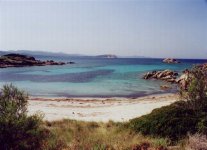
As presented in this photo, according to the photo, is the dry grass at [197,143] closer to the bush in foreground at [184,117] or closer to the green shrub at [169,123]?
the bush in foreground at [184,117]

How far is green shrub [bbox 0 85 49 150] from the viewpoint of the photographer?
355 inches

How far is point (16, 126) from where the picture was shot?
9164mm

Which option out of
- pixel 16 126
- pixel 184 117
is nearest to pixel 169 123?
pixel 184 117

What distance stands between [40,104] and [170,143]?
17.3 m

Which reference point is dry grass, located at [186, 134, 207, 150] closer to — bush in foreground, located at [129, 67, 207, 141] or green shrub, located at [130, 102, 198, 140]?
bush in foreground, located at [129, 67, 207, 141]

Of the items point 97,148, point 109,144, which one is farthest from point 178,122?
point 97,148

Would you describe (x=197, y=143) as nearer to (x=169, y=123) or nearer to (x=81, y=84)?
(x=169, y=123)

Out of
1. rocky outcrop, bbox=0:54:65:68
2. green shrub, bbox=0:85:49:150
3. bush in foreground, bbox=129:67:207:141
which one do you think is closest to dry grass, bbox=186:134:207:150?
bush in foreground, bbox=129:67:207:141

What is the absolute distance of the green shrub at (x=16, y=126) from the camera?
9008 mm

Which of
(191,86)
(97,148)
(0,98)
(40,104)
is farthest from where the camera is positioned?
(40,104)

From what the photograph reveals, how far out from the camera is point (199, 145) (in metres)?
8.36

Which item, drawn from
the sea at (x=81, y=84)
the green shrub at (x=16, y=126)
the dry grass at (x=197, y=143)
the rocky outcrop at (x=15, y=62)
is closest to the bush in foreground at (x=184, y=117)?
the dry grass at (x=197, y=143)

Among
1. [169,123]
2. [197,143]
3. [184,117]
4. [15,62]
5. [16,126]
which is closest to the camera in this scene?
[197,143]

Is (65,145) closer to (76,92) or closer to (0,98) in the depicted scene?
(0,98)
